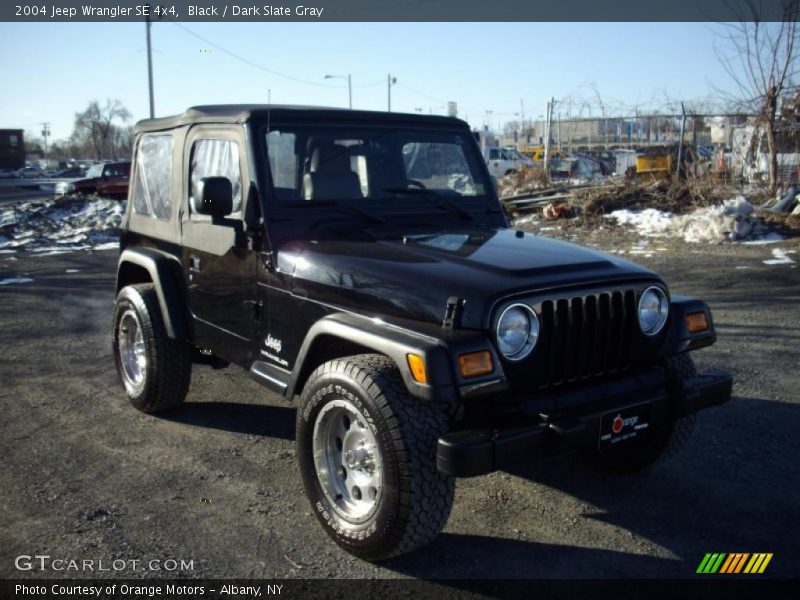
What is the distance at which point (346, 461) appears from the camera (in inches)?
136

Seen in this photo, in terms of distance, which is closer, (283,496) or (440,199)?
(283,496)

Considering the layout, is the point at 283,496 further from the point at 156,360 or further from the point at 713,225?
the point at 713,225

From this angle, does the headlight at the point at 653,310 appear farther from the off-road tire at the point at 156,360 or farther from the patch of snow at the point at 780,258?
the patch of snow at the point at 780,258

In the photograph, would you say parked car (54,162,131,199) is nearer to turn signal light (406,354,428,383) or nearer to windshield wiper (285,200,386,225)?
windshield wiper (285,200,386,225)

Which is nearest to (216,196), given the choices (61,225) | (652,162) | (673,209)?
(673,209)

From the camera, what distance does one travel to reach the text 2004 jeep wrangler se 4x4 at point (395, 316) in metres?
3.06

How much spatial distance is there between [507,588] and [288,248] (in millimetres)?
1972

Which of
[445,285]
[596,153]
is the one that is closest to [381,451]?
[445,285]

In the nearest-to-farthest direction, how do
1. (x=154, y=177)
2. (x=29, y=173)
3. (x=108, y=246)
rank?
1. (x=154, y=177)
2. (x=108, y=246)
3. (x=29, y=173)

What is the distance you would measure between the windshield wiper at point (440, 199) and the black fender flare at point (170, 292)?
1.58 metres

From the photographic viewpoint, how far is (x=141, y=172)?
5.48m

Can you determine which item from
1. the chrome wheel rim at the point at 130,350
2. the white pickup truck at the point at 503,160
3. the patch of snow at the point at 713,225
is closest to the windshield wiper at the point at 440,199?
the chrome wheel rim at the point at 130,350

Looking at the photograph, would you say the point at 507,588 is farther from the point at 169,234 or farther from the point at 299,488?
the point at 169,234

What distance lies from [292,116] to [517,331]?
193 cm
